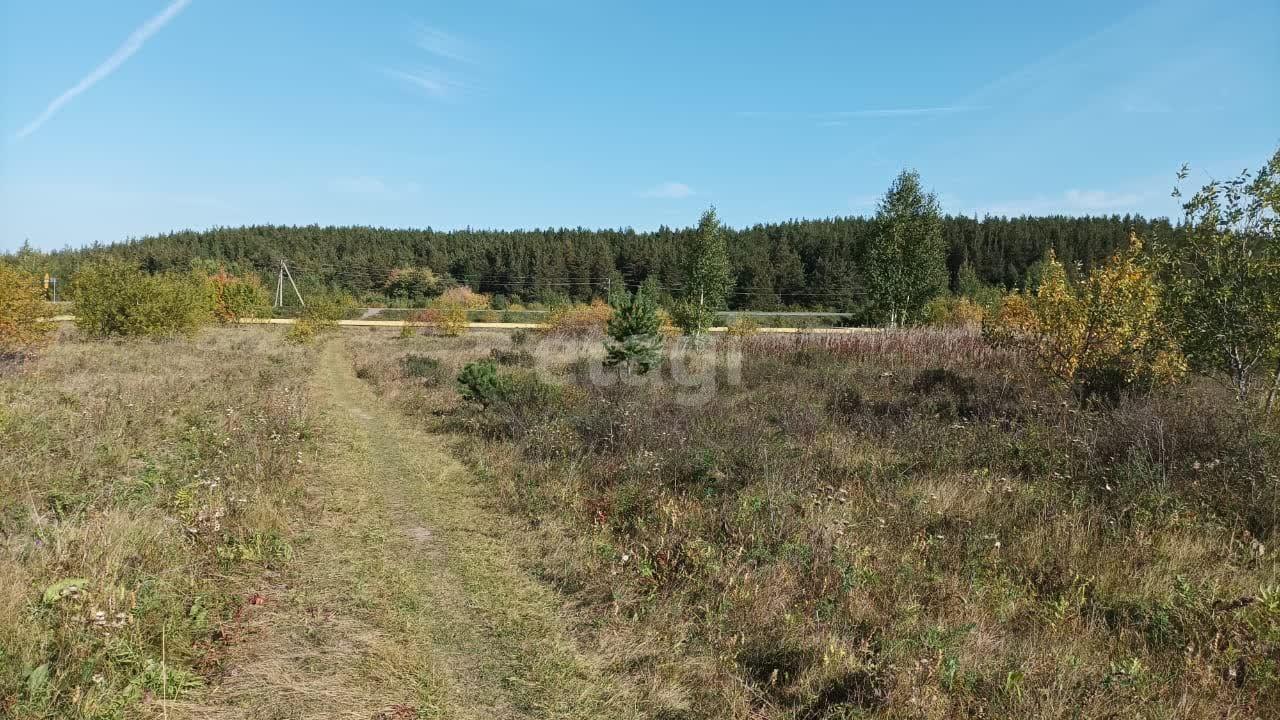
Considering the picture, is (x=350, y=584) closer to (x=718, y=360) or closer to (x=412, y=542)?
(x=412, y=542)

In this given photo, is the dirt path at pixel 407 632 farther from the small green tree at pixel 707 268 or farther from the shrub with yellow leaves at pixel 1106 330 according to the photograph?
the small green tree at pixel 707 268

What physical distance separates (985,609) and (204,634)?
5.97 metres

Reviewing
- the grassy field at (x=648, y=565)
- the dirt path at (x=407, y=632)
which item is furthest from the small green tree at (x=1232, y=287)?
the dirt path at (x=407, y=632)

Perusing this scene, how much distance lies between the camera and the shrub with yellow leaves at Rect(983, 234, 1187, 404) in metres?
10.1

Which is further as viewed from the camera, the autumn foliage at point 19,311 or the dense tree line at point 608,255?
the dense tree line at point 608,255

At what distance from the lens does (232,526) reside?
5926mm

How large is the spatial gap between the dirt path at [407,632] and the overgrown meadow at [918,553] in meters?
0.43

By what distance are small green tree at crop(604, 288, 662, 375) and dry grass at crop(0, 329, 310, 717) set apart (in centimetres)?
860

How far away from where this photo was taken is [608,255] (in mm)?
108688

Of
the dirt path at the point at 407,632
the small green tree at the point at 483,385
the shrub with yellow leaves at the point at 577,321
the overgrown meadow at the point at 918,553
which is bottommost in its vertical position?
the dirt path at the point at 407,632

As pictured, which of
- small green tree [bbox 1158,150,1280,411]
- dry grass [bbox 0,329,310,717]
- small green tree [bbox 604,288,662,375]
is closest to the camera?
dry grass [bbox 0,329,310,717]

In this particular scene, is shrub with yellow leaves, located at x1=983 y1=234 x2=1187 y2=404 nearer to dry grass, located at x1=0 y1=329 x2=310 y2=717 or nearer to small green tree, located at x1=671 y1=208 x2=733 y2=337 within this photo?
dry grass, located at x1=0 y1=329 x2=310 y2=717

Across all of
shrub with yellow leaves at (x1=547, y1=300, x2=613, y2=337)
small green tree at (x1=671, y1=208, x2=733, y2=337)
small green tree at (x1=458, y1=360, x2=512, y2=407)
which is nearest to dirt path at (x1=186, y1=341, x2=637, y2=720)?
small green tree at (x1=458, y1=360, x2=512, y2=407)

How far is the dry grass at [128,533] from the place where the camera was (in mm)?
3527
